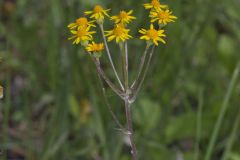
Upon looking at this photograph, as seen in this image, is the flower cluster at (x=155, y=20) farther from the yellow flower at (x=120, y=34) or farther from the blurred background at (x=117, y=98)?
the blurred background at (x=117, y=98)

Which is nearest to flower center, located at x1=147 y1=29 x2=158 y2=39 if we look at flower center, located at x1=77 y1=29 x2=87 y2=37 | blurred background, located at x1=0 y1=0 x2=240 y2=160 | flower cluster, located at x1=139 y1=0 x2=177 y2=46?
flower cluster, located at x1=139 y1=0 x2=177 y2=46

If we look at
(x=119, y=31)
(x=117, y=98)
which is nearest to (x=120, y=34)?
(x=119, y=31)

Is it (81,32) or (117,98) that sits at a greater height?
(81,32)

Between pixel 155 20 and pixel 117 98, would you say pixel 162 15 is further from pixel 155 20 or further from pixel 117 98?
pixel 117 98

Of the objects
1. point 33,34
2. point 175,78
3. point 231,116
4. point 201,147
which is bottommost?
point 201,147

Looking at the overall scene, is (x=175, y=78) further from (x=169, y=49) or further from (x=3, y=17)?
(x=3, y=17)

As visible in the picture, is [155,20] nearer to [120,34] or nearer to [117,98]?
[120,34]

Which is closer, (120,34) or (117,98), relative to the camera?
(120,34)

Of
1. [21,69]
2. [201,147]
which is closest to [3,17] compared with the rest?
[21,69]

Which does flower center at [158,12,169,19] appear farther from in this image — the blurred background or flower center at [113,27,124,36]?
the blurred background
